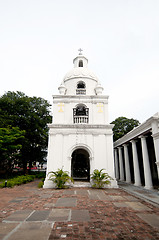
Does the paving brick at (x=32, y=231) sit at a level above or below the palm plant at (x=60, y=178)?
below

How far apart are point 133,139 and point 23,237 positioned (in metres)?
12.4

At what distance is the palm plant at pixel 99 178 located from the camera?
37.6 ft

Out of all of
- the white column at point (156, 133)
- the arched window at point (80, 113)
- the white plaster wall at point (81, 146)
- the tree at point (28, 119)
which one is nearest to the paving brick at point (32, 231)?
the white plaster wall at point (81, 146)

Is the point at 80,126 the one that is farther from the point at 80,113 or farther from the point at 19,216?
the point at 19,216

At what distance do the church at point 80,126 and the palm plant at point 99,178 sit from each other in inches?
18.8

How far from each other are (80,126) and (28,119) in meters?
12.0

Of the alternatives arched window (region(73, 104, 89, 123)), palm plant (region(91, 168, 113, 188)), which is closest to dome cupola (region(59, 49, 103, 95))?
arched window (region(73, 104, 89, 123))

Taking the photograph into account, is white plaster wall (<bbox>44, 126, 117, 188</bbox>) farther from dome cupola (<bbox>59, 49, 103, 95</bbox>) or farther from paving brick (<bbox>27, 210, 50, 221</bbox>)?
paving brick (<bbox>27, 210, 50, 221</bbox>)

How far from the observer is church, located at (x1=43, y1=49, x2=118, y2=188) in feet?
40.8

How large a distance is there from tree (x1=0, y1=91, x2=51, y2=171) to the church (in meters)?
8.96

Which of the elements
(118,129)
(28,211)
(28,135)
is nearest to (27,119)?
(28,135)

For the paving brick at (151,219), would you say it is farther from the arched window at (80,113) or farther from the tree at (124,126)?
the tree at (124,126)

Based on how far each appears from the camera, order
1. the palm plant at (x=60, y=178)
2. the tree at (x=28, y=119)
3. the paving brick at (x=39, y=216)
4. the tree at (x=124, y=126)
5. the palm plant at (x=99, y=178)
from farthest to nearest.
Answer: the tree at (x=124, y=126)
the tree at (x=28, y=119)
the palm plant at (x=99, y=178)
the palm plant at (x=60, y=178)
the paving brick at (x=39, y=216)

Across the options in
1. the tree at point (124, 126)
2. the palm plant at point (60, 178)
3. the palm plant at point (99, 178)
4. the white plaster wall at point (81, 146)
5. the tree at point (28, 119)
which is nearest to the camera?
the palm plant at point (60, 178)
